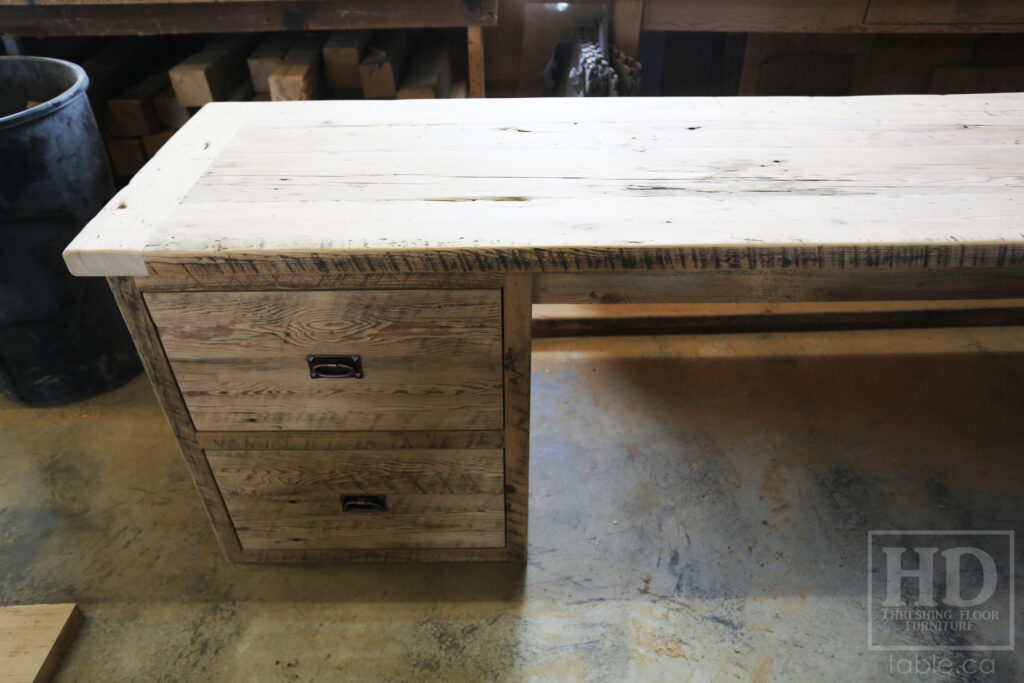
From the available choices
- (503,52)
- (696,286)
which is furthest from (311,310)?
(503,52)

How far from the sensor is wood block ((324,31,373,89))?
1.83 m

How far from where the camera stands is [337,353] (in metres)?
1.10

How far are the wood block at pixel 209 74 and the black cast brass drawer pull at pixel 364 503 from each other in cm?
114

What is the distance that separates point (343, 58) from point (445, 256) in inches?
44.1

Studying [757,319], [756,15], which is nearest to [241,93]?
[756,15]

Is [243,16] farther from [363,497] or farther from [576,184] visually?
[363,497]

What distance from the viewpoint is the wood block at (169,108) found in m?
1.92

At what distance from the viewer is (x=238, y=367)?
1119 mm

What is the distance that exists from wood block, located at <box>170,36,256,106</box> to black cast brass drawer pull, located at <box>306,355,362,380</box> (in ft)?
3.44

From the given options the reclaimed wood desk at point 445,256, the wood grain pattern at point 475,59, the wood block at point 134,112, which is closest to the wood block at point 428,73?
the wood grain pattern at point 475,59

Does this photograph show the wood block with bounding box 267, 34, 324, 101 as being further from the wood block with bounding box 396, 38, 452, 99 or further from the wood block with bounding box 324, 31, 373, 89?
the wood block with bounding box 396, 38, 452, 99

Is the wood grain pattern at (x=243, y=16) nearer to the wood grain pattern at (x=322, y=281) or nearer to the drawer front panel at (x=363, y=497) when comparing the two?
the wood grain pattern at (x=322, y=281)

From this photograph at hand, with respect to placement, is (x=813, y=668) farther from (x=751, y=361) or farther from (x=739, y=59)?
(x=739, y=59)

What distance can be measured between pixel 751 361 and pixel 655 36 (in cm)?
114
